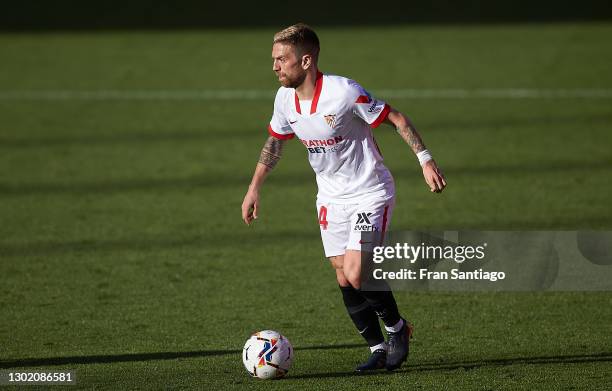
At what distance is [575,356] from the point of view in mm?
6340

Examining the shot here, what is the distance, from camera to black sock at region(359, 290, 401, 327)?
19.6 feet

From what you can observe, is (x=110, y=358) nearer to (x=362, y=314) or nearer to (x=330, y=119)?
(x=362, y=314)

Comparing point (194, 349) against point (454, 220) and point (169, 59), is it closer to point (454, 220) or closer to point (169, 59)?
point (454, 220)

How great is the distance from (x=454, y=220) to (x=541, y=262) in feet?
6.12

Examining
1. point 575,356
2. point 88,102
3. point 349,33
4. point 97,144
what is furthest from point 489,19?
point 575,356

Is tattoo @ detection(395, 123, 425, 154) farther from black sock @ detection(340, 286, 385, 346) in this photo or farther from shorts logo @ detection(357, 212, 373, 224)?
black sock @ detection(340, 286, 385, 346)

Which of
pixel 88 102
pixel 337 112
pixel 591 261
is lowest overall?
pixel 591 261

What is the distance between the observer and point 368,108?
227 inches

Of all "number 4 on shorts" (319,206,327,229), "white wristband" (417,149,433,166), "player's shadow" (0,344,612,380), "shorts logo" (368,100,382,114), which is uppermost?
"shorts logo" (368,100,382,114)

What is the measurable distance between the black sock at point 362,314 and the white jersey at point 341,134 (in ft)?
1.84

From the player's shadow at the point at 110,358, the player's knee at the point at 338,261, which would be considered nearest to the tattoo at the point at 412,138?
the player's knee at the point at 338,261

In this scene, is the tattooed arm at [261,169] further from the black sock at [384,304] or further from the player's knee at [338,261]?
the black sock at [384,304]

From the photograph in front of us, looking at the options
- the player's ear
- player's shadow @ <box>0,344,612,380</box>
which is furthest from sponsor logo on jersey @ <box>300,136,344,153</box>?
player's shadow @ <box>0,344,612,380</box>

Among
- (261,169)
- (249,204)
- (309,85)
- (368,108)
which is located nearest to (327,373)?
(249,204)
